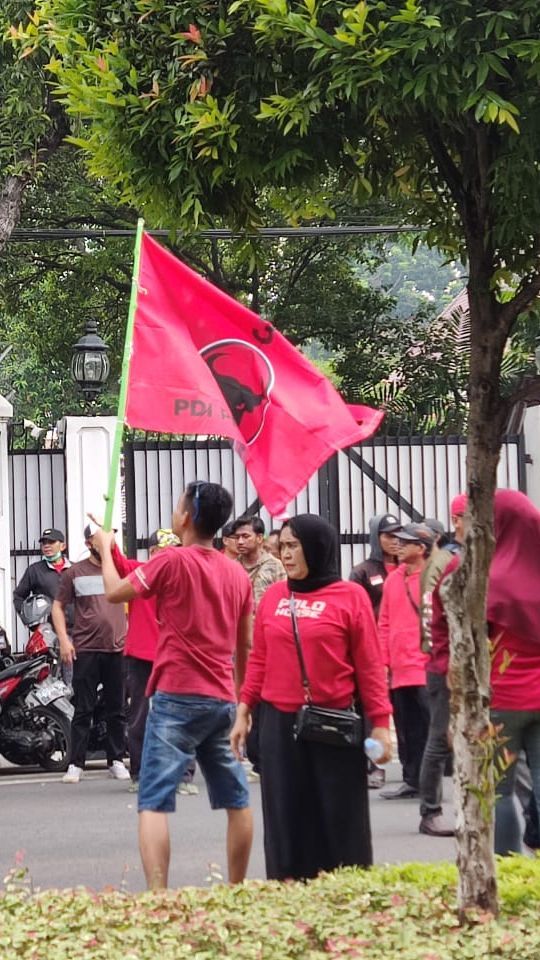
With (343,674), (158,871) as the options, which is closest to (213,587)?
(343,674)

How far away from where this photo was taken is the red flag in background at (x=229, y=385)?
243 inches

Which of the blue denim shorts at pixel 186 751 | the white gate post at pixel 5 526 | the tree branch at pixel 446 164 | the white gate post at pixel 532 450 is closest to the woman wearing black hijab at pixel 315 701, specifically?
the blue denim shorts at pixel 186 751

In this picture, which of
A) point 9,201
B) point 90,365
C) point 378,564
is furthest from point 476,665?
point 90,365

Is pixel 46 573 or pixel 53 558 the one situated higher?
pixel 53 558

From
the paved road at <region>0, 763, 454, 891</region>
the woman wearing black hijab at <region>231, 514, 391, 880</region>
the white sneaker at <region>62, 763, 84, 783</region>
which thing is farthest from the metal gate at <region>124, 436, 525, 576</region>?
the woman wearing black hijab at <region>231, 514, 391, 880</region>

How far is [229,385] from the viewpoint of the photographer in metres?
6.31

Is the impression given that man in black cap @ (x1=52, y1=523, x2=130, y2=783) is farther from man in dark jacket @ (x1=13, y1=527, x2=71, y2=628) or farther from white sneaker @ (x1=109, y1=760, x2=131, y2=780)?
man in dark jacket @ (x1=13, y1=527, x2=71, y2=628)

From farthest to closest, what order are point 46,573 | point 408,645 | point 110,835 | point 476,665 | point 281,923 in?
point 46,573 → point 408,645 → point 110,835 → point 476,665 → point 281,923

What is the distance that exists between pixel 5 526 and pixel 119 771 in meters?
5.14

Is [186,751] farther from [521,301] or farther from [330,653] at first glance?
[521,301]

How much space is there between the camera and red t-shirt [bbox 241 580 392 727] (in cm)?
656

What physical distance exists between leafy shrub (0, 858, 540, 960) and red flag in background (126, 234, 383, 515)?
56.5 inches

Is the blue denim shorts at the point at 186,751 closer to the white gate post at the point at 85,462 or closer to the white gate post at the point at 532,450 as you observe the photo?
the white gate post at the point at 85,462

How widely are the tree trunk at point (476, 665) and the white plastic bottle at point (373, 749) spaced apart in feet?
3.37
